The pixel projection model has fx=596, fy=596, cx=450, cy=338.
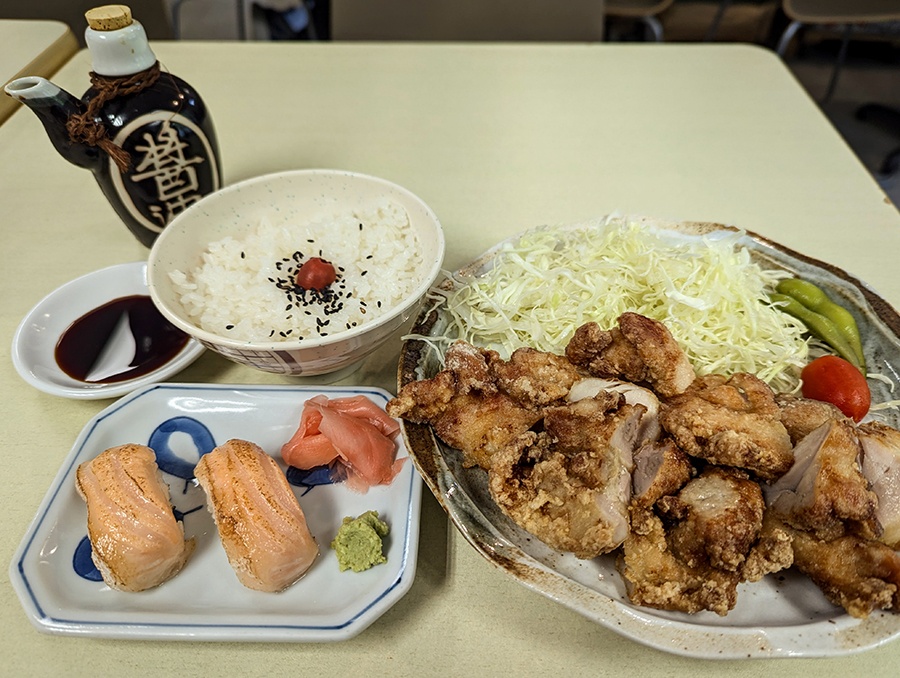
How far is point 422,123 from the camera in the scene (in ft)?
11.1

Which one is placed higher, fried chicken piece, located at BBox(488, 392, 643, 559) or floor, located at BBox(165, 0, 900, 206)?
fried chicken piece, located at BBox(488, 392, 643, 559)

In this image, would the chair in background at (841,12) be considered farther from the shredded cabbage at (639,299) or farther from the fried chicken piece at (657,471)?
the fried chicken piece at (657,471)

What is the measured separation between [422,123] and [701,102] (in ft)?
5.44

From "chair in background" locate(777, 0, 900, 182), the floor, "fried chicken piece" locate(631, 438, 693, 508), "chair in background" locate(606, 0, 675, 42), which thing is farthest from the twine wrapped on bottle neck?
"chair in background" locate(777, 0, 900, 182)

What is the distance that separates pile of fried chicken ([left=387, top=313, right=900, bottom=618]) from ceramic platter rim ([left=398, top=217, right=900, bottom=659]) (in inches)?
1.6

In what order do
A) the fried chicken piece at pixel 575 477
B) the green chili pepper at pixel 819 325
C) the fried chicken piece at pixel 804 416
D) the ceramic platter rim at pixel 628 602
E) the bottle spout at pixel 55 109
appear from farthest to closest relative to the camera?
the bottle spout at pixel 55 109
the green chili pepper at pixel 819 325
the fried chicken piece at pixel 804 416
the fried chicken piece at pixel 575 477
the ceramic platter rim at pixel 628 602

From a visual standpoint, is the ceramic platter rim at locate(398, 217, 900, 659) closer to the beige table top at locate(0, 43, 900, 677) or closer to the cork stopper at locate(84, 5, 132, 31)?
the beige table top at locate(0, 43, 900, 677)

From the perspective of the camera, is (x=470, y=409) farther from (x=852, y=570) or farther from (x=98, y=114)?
(x=98, y=114)

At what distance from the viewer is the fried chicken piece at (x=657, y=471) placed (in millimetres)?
1360

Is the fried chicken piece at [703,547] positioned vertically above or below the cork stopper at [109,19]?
below

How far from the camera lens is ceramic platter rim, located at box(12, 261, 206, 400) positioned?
6.09 ft

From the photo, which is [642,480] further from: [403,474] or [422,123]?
[422,123]

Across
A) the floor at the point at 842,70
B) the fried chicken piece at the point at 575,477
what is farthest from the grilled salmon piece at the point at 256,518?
the floor at the point at 842,70

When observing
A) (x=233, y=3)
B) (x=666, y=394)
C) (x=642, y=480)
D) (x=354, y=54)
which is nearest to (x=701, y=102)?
(x=354, y=54)
